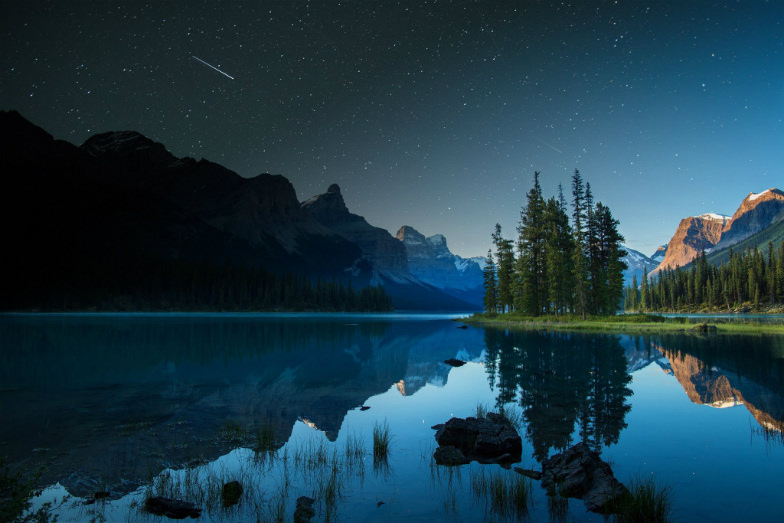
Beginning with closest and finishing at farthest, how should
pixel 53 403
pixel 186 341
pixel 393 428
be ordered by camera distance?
pixel 393 428 < pixel 53 403 < pixel 186 341

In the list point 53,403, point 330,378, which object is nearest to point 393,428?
point 330,378

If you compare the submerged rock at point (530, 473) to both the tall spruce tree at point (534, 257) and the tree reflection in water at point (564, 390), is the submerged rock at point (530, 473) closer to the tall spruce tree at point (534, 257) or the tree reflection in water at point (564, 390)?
the tree reflection in water at point (564, 390)

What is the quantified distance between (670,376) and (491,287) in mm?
73718

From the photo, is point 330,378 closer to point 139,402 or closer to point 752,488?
point 139,402

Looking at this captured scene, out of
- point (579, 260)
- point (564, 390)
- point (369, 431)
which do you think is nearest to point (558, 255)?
point (579, 260)

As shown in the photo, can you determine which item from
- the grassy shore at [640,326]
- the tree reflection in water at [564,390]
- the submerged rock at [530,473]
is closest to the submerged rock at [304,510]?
the submerged rock at [530,473]

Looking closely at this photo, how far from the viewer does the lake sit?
28.8 feet

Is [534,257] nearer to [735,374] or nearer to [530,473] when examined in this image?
[735,374]

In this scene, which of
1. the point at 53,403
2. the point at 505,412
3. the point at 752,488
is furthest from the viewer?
the point at 53,403

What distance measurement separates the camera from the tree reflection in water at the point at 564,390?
13336 mm

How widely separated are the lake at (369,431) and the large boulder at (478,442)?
0.41 metres

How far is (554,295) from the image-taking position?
6675 centimetres

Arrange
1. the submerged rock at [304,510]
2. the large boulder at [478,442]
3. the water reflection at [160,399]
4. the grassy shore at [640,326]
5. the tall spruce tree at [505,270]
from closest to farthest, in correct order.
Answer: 1. the submerged rock at [304,510]
2. the large boulder at [478,442]
3. the water reflection at [160,399]
4. the grassy shore at [640,326]
5. the tall spruce tree at [505,270]

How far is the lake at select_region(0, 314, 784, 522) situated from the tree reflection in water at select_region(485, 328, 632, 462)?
0.11 m
